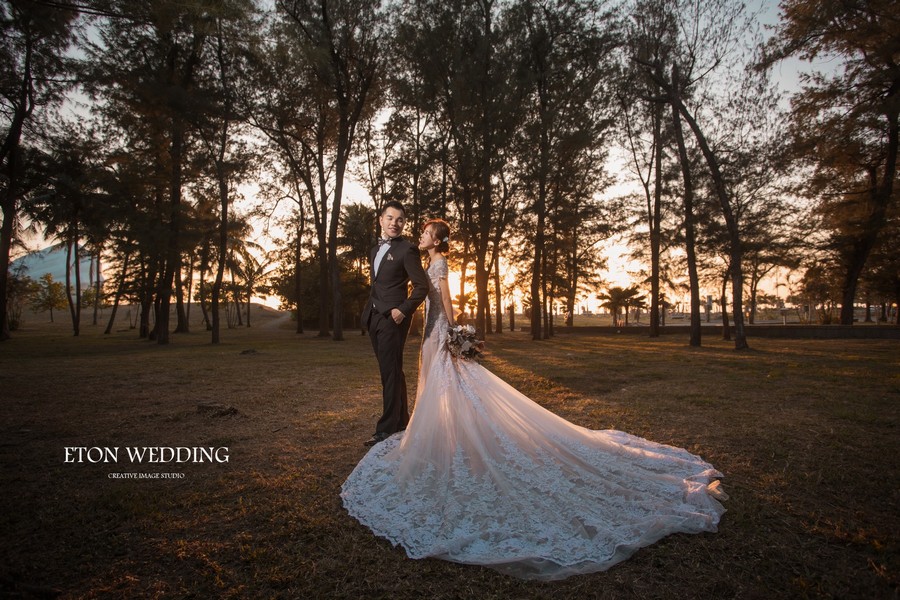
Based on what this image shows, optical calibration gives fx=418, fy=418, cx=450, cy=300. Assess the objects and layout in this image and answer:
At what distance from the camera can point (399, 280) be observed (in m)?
4.81

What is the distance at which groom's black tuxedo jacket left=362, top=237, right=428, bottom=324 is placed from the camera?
183 inches

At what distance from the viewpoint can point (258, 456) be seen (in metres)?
4.54

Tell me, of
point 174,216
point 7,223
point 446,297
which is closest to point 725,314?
point 446,297

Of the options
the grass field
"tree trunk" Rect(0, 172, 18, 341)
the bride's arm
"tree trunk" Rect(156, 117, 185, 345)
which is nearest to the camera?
the grass field

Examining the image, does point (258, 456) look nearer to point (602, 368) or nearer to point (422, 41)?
point (602, 368)

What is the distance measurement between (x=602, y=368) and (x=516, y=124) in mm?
12553

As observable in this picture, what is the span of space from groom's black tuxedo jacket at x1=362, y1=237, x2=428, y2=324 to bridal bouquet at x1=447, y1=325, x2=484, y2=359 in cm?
58

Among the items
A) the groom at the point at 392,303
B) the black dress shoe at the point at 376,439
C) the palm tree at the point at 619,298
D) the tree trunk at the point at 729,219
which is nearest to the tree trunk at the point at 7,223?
the groom at the point at 392,303

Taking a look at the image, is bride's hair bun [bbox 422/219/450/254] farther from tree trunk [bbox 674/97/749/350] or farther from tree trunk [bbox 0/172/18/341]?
tree trunk [bbox 0/172/18/341]

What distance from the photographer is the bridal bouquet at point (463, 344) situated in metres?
4.32

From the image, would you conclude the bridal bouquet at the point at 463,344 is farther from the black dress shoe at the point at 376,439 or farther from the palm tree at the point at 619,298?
the palm tree at the point at 619,298

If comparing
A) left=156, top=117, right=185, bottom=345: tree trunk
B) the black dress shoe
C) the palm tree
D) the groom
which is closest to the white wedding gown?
the groom

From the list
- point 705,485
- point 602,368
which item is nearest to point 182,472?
point 705,485

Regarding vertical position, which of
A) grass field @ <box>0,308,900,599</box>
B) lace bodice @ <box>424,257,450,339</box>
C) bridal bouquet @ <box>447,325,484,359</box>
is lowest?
grass field @ <box>0,308,900,599</box>
